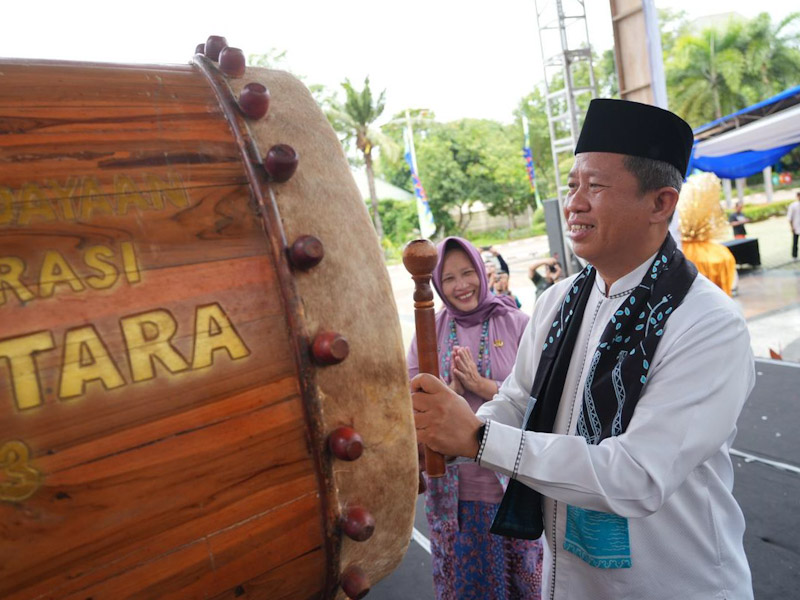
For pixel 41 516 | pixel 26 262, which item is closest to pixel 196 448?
pixel 41 516

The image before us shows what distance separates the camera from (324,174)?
85 centimetres

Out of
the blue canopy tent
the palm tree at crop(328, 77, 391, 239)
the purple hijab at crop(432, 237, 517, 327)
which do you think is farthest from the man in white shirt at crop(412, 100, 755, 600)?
the palm tree at crop(328, 77, 391, 239)

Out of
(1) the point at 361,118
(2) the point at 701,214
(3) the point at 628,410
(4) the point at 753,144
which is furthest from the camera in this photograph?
(1) the point at 361,118

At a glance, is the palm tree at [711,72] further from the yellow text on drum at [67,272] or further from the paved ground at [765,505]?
the yellow text on drum at [67,272]

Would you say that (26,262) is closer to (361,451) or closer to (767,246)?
(361,451)

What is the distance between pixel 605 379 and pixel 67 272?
4.34 ft

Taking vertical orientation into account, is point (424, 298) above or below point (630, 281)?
Result: above

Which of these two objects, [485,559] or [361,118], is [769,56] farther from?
[485,559]

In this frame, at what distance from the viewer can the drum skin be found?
0.66m

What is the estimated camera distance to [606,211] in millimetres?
1646

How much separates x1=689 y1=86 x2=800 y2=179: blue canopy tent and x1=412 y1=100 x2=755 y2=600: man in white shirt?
9.94 meters

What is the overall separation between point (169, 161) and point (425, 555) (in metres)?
3.48


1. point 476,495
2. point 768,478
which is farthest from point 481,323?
point 768,478

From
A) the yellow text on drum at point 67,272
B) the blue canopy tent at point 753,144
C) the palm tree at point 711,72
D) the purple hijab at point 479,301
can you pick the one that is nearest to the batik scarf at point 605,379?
the purple hijab at point 479,301
